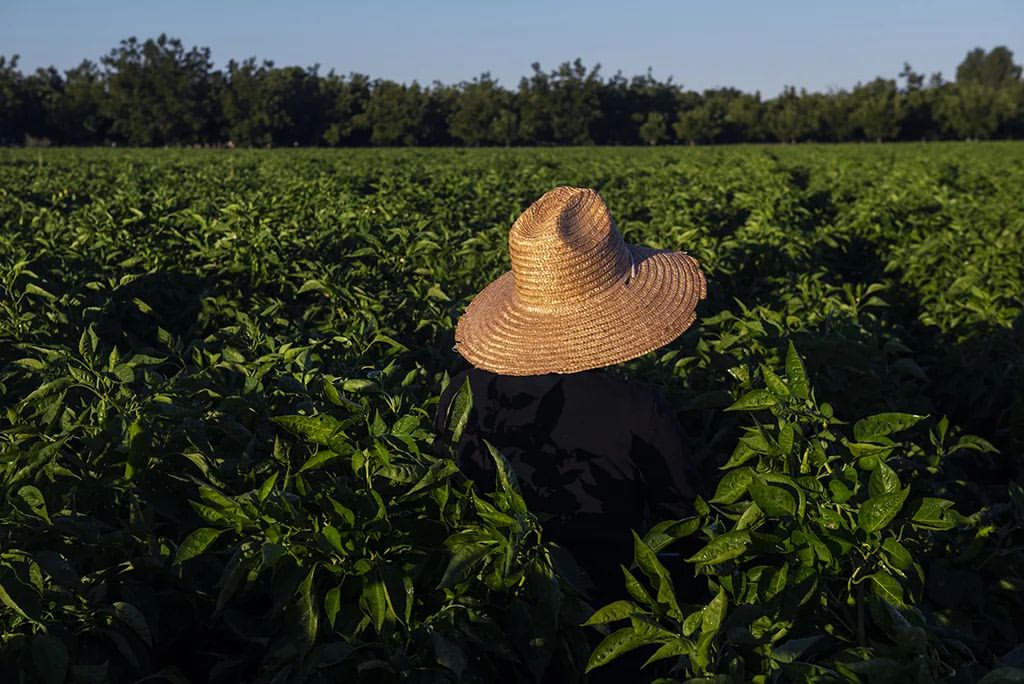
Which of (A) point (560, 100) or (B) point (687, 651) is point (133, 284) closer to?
(B) point (687, 651)

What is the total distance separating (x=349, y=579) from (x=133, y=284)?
4.35m

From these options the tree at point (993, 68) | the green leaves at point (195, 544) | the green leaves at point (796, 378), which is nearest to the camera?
the green leaves at point (195, 544)

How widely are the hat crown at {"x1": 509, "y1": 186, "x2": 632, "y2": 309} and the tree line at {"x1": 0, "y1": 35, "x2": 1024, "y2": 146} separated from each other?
69.3 m

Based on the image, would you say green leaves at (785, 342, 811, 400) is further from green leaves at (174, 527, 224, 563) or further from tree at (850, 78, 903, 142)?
tree at (850, 78, 903, 142)

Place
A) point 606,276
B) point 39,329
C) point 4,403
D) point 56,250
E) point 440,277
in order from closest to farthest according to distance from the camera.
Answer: point 606,276 < point 4,403 < point 39,329 < point 440,277 < point 56,250

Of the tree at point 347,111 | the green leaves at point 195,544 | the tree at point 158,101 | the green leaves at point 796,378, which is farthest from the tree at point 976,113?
the green leaves at point 195,544

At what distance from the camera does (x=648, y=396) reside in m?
2.46

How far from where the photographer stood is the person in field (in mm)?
2469

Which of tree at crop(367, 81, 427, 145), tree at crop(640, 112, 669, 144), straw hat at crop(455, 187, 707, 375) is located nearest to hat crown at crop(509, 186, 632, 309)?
straw hat at crop(455, 187, 707, 375)

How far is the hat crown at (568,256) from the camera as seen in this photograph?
2662 millimetres

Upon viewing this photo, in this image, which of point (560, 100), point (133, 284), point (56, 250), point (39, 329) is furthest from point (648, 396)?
point (560, 100)

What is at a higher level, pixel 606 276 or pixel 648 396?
pixel 606 276

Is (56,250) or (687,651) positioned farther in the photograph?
(56,250)

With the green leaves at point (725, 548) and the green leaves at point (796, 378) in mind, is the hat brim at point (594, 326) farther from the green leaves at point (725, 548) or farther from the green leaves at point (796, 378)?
the green leaves at point (725, 548)
